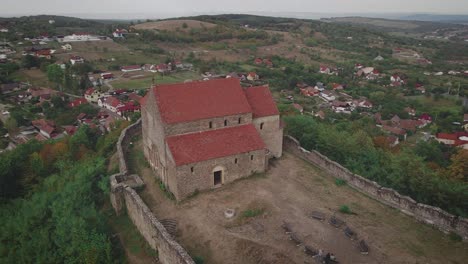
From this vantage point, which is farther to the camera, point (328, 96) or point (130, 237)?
point (328, 96)

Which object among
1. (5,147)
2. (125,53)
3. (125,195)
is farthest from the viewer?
(125,53)

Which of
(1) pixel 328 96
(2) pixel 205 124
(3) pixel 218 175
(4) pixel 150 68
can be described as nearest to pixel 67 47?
(4) pixel 150 68

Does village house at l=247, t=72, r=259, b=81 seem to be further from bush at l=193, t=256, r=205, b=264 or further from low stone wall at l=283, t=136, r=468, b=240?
bush at l=193, t=256, r=205, b=264

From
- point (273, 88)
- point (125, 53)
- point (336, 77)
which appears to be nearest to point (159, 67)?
point (125, 53)

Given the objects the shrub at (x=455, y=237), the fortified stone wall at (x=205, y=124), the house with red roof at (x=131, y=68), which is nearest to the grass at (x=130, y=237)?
the fortified stone wall at (x=205, y=124)

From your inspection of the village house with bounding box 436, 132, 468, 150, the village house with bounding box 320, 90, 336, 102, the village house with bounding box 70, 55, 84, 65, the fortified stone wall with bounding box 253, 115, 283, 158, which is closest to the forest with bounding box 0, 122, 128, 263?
the fortified stone wall with bounding box 253, 115, 283, 158

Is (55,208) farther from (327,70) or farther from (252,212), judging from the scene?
(327,70)

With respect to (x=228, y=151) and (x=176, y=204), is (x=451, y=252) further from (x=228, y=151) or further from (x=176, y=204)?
(x=176, y=204)
